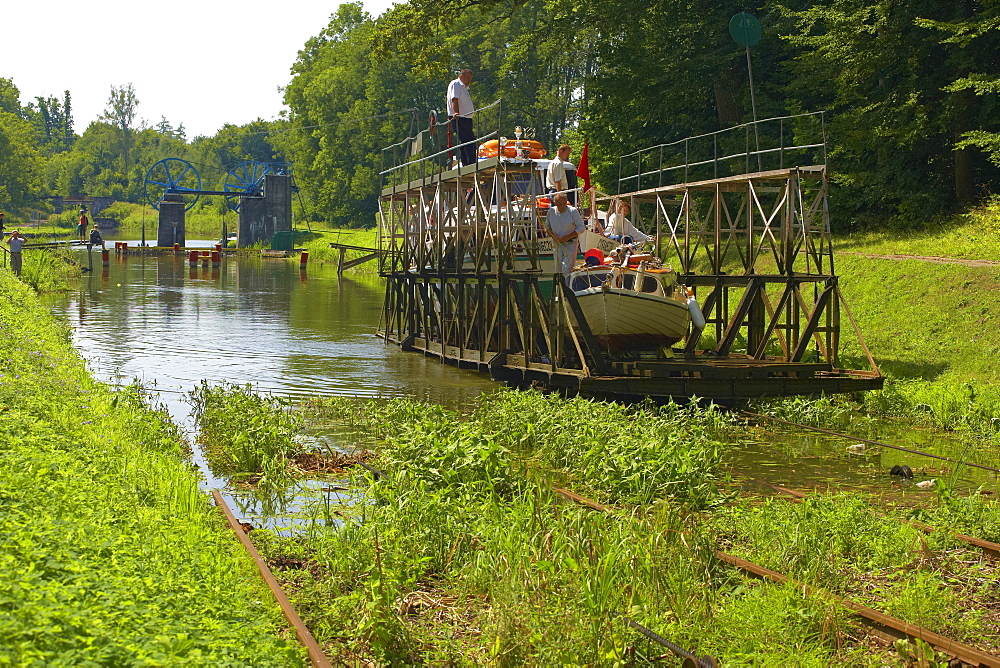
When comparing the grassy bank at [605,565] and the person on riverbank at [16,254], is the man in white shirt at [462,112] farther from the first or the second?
the person on riverbank at [16,254]

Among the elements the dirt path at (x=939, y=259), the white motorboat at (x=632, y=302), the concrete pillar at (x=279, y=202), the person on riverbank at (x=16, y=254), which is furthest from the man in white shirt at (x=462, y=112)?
the concrete pillar at (x=279, y=202)

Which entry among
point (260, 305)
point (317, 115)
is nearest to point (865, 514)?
point (260, 305)

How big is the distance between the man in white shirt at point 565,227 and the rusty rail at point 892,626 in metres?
10.7

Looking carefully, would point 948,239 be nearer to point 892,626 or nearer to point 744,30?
point 744,30

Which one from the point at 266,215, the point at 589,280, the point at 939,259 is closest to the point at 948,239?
the point at 939,259

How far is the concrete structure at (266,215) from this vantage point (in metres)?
99.8

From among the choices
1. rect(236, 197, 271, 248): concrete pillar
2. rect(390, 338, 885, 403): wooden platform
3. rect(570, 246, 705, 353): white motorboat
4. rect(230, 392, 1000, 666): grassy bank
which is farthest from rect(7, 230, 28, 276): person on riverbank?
rect(236, 197, 271, 248): concrete pillar

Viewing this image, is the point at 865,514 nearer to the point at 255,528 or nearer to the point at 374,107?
the point at 255,528

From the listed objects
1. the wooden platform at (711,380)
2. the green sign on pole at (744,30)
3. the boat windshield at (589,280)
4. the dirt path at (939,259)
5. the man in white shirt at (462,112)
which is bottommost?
the wooden platform at (711,380)

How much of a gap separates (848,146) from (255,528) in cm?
2782

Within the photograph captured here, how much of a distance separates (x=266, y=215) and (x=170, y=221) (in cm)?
849

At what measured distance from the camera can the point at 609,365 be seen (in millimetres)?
17906

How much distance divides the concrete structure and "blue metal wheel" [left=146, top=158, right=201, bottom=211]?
15.9 ft

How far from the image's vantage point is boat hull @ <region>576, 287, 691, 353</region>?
18156 mm
